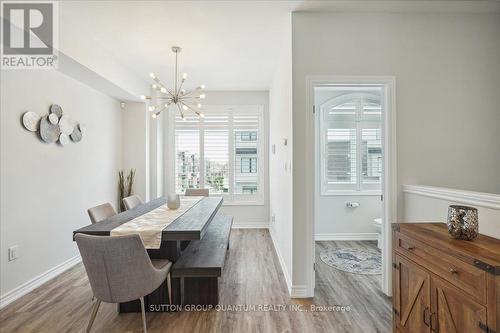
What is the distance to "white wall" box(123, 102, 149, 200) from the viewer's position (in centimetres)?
450

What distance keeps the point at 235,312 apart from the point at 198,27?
9.79 feet

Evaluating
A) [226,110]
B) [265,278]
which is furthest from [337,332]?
[226,110]

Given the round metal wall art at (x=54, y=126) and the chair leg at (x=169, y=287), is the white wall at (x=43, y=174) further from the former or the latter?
the chair leg at (x=169, y=287)

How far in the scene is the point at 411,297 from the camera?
1604 mm

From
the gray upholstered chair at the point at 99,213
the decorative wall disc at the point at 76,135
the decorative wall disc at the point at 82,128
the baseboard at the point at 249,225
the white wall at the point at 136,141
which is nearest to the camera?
the gray upholstered chair at the point at 99,213

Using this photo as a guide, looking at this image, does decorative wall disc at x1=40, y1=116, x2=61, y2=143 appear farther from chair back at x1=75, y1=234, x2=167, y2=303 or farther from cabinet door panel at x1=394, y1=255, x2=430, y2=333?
cabinet door panel at x1=394, y1=255, x2=430, y2=333

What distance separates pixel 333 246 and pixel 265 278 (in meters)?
1.57

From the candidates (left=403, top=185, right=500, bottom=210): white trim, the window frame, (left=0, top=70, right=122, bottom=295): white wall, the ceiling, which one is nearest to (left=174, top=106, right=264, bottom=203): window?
the window frame

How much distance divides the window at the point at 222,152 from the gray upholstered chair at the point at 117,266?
323 cm

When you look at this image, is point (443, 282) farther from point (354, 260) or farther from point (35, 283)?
point (35, 283)

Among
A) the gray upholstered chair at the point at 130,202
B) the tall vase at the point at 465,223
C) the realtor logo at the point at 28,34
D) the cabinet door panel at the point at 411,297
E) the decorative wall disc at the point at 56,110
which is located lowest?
the cabinet door panel at the point at 411,297

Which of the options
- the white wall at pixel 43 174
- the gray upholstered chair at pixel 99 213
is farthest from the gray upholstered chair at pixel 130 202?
the white wall at pixel 43 174

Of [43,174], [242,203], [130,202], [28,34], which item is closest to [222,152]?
[242,203]

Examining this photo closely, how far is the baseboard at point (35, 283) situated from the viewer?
2324mm
